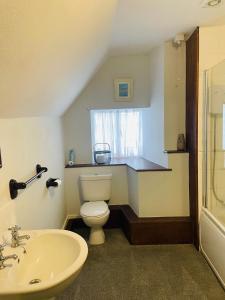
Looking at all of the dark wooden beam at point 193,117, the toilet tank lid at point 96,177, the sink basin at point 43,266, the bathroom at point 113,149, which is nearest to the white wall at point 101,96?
the bathroom at point 113,149

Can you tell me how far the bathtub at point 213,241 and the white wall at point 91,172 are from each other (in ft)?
3.74

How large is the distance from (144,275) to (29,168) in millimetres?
1464

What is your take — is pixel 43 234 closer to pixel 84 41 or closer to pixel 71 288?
pixel 71 288

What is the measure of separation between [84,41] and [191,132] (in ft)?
5.04

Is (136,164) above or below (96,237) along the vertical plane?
above

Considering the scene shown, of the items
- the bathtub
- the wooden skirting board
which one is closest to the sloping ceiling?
the wooden skirting board

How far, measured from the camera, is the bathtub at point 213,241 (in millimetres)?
2015

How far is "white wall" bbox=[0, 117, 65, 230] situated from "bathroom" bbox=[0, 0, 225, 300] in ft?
0.03

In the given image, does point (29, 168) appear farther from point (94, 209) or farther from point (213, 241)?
point (213, 241)

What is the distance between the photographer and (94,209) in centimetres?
276

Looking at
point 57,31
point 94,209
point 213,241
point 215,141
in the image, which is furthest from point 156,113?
point 57,31

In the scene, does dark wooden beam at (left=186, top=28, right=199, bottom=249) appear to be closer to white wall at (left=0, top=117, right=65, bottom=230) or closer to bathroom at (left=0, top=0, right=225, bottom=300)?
bathroom at (left=0, top=0, right=225, bottom=300)

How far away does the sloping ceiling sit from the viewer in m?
0.85

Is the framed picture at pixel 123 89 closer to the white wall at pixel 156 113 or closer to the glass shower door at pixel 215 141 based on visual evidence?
the white wall at pixel 156 113
